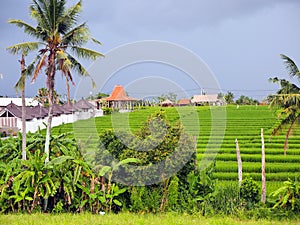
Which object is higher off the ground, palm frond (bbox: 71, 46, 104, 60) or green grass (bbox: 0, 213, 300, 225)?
palm frond (bbox: 71, 46, 104, 60)

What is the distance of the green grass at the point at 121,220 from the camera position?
6.55 metres

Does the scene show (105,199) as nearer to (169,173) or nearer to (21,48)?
(169,173)

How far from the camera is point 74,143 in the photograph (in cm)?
908

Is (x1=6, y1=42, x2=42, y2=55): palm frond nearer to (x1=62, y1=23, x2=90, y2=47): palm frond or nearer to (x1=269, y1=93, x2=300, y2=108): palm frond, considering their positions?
(x1=62, y1=23, x2=90, y2=47): palm frond

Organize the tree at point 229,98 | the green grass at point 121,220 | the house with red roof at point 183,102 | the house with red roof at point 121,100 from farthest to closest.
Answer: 1. the tree at point 229,98
2. the house with red roof at point 121,100
3. the house with red roof at point 183,102
4. the green grass at point 121,220

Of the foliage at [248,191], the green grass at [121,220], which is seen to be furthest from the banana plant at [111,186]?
the foliage at [248,191]

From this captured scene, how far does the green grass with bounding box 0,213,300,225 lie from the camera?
6.55 metres

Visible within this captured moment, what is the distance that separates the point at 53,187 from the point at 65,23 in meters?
4.34

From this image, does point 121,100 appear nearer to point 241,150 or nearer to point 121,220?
point 241,150

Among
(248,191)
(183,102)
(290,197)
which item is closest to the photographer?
(290,197)

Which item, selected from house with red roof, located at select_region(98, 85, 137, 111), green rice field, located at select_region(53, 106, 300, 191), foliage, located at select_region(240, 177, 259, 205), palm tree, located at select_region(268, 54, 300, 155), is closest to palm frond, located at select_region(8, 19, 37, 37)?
green rice field, located at select_region(53, 106, 300, 191)

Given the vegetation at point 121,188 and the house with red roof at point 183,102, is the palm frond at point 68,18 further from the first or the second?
the house with red roof at point 183,102

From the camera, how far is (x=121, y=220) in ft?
22.2

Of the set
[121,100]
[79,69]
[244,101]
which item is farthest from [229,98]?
[79,69]
